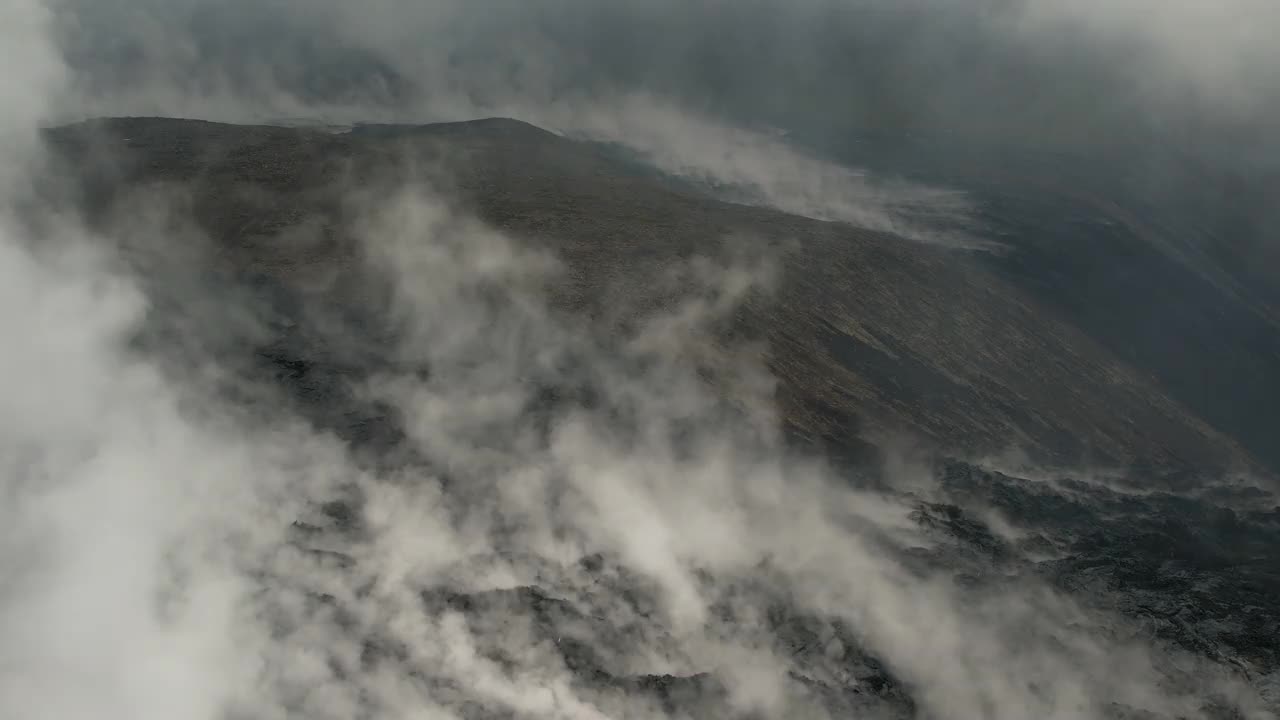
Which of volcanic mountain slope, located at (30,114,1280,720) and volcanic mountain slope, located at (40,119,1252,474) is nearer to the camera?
volcanic mountain slope, located at (30,114,1280,720)

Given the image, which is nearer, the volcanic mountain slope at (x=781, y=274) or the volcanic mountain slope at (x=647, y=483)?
the volcanic mountain slope at (x=647, y=483)

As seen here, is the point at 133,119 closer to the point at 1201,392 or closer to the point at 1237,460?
the point at 1237,460

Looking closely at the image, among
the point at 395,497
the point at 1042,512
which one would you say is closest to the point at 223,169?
the point at 395,497

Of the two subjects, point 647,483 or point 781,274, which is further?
point 781,274

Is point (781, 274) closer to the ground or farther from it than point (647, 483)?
farther from it
